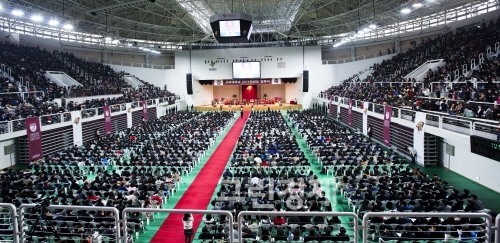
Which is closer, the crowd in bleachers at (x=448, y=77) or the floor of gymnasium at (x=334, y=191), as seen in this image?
the floor of gymnasium at (x=334, y=191)

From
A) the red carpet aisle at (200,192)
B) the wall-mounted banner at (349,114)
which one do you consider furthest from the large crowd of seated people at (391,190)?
the wall-mounted banner at (349,114)

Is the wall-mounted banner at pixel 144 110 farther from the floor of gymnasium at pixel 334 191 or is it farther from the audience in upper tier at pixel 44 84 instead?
the floor of gymnasium at pixel 334 191

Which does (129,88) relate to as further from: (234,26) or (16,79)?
(234,26)

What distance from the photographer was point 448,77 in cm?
2698

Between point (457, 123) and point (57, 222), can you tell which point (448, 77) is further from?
point (57, 222)

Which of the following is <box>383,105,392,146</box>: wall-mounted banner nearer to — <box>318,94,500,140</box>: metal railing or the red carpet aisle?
<box>318,94,500,140</box>: metal railing

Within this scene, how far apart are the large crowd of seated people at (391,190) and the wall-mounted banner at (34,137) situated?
674 inches

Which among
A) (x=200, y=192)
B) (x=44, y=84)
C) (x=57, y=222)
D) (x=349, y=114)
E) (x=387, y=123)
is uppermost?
(x=44, y=84)

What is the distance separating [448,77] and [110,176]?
77.5 ft

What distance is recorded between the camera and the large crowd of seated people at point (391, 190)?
9.69 meters

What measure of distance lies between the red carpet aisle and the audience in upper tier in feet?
40.6

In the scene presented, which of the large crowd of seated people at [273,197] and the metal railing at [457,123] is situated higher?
the metal railing at [457,123]

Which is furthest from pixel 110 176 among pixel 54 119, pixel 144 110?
pixel 144 110

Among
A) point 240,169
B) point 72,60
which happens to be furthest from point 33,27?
point 240,169
